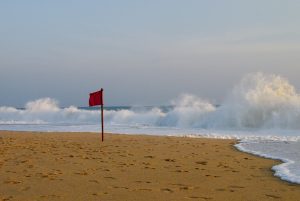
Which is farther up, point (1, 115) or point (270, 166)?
point (1, 115)

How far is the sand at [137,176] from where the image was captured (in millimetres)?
6680

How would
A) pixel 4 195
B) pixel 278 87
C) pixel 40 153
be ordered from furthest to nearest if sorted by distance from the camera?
pixel 278 87 → pixel 40 153 → pixel 4 195

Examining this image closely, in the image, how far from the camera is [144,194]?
6.69 meters

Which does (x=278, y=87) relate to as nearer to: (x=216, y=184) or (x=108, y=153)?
(x=108, y=153)

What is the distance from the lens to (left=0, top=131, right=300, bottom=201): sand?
6680 mm

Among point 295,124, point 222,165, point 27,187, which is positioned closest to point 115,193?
point 27,187

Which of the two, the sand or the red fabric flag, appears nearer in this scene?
the sand

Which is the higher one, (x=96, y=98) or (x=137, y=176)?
(x=96, y=98)

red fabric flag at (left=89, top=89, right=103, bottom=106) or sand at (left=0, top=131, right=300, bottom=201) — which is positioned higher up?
red fabric flag at (left=89, top=89, right=103, bottom=106)

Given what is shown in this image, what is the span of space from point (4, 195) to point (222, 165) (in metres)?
4.96

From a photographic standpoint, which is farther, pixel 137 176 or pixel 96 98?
pixel 96 98

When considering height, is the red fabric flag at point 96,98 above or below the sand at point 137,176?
above

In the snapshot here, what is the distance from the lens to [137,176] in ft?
27.3

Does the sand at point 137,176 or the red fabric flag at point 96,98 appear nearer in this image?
the sand at point 137,176
